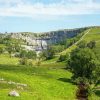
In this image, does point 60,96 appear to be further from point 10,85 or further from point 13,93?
point 13,93

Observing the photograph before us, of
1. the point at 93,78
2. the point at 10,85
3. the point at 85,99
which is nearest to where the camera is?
the point at 10,85

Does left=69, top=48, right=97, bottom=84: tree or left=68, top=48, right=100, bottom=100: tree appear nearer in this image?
left=68, top=48, right=100, bottom=100: tree

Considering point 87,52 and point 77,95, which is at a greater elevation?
point 87,52

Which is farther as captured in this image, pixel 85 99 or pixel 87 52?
pixel 87 52

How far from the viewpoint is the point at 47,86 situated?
83812 mm

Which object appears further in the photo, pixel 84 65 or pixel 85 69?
pixel 84 65

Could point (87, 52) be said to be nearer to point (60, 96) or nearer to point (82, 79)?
point (82, 79)

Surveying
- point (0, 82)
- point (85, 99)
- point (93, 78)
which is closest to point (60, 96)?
point (85, 99)

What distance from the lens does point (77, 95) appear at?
84.0m

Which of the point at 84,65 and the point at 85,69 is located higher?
the point at 84,65

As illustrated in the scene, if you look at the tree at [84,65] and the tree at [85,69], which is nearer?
the tree at [85,69]

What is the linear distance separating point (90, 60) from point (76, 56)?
5.58 meters

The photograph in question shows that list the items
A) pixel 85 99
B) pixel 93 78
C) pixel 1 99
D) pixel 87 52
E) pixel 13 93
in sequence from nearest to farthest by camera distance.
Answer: pixel 1 99
pixel 13 93
pixel 85 99
pixel 93 78
pixel 87 52

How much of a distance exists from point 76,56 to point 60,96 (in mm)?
36247
